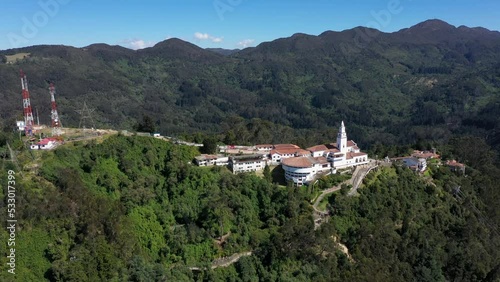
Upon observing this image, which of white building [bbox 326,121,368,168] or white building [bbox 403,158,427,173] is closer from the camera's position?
white building [bbox 326,121,368,168]

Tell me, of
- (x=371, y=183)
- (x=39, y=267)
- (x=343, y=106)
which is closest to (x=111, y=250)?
(x=39, y=267)

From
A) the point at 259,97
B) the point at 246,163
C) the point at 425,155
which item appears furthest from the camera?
the point at 259,97

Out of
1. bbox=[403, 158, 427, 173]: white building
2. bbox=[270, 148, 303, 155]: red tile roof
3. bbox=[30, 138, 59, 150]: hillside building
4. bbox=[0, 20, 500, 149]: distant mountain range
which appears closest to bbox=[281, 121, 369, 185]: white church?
bbox=[270, 148, 303, 155]: red tile roof

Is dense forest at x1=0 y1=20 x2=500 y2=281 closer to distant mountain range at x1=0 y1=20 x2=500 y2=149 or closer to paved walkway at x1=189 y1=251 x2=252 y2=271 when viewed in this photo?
paved walkway at x1=189 y1=251 x2=252 y2=271

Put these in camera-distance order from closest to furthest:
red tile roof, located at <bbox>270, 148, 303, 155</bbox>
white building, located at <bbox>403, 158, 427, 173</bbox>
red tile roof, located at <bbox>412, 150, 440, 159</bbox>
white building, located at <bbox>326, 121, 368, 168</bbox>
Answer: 1. white building, located at <bbox>326, 121, 368, 168</bbox>
2. red tile roof, located at <bbox>270, 148, 303, 155</bbox>
3. white building, located at <bbox>403, 158, 427, 173</bbox>
4. red tile roof, located at <bbox>412, 150, 440, 159</bbox>

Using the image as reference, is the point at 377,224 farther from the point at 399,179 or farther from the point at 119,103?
the point at 119,103

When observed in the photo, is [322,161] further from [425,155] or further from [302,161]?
[425,155]

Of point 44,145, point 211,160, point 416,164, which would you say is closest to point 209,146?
point 211,160
